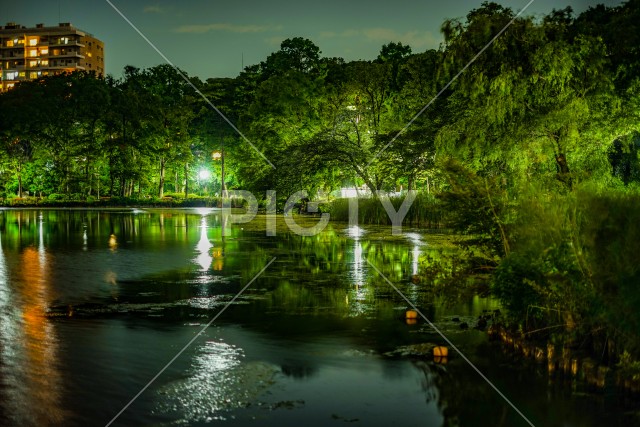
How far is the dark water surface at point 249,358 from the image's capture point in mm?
7695

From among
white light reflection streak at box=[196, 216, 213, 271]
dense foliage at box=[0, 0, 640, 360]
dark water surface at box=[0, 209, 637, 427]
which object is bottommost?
dark water surface at box=[0, 209, 637, 427]

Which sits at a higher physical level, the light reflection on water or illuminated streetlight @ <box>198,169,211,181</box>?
illuminated streetlight @ <box>198,169,211,181</box>

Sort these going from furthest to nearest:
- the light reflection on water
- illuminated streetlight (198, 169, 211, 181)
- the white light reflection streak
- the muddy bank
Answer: illuminated streetlight (198, 169, 211, 181), the white light reflection streak, the muddy bank, the light reflection on water

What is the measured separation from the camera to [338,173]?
4741 centimetres

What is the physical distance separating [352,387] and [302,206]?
49172 mm

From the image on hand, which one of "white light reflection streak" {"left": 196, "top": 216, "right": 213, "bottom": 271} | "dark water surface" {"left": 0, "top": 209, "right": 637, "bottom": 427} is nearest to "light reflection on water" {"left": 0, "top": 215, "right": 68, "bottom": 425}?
"dark water surface" {"left": 0, "top": 209, "right": 637, "bottom": 427}

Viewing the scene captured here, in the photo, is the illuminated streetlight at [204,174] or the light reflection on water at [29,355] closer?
the light reflection on water at [29,355]

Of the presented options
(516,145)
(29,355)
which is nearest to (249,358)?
(29,355)

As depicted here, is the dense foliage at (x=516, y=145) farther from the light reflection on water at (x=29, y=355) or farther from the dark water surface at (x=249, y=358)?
the light reflection on water at (x=29, y=355)

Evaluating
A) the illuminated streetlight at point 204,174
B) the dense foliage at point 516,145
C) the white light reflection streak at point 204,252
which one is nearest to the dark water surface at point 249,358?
the dense foliage at point 516,145

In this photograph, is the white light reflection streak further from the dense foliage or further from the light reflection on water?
the dense foliage

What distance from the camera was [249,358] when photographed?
32.2 feet

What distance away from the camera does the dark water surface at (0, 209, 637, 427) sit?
7.70m

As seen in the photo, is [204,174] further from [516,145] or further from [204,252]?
[516,145]
